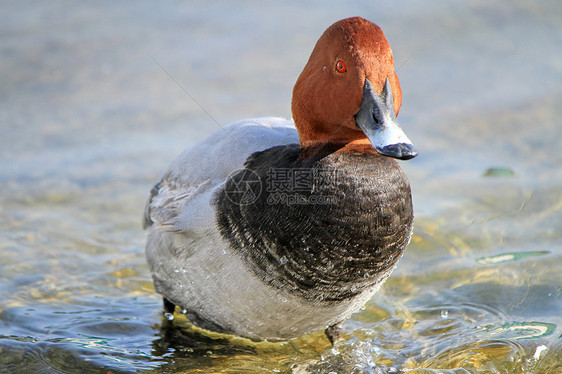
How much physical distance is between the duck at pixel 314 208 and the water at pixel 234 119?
2.46ft

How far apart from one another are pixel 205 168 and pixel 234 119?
3267mm

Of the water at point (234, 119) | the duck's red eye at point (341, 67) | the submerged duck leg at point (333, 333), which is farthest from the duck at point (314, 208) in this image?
Answer: the water at point (234, 119)

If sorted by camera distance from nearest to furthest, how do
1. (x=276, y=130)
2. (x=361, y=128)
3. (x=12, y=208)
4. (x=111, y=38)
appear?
(x=361, y=128) → (x=276, y=130) → (x=12, y=208) → (x=111, y=38)

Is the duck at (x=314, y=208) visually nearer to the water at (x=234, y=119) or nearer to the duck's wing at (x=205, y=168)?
the duck's wing at (x=205, y=168)

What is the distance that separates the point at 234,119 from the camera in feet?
24.7

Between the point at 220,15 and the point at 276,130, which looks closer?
the point at 276,130

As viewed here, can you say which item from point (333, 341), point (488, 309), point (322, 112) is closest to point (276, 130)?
point (322, 112)

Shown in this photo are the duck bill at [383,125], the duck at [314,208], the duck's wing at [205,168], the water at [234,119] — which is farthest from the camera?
the water at [234,119]

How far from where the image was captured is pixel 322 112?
3.62 m

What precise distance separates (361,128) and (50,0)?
7925mm

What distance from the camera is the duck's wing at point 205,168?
4086mm

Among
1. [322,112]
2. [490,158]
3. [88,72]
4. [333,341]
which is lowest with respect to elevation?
[333,341]

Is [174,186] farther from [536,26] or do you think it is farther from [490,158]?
[536,26]

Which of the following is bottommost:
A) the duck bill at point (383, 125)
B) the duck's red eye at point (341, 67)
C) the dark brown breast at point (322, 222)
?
the dark brown breast at point (322, 222)
